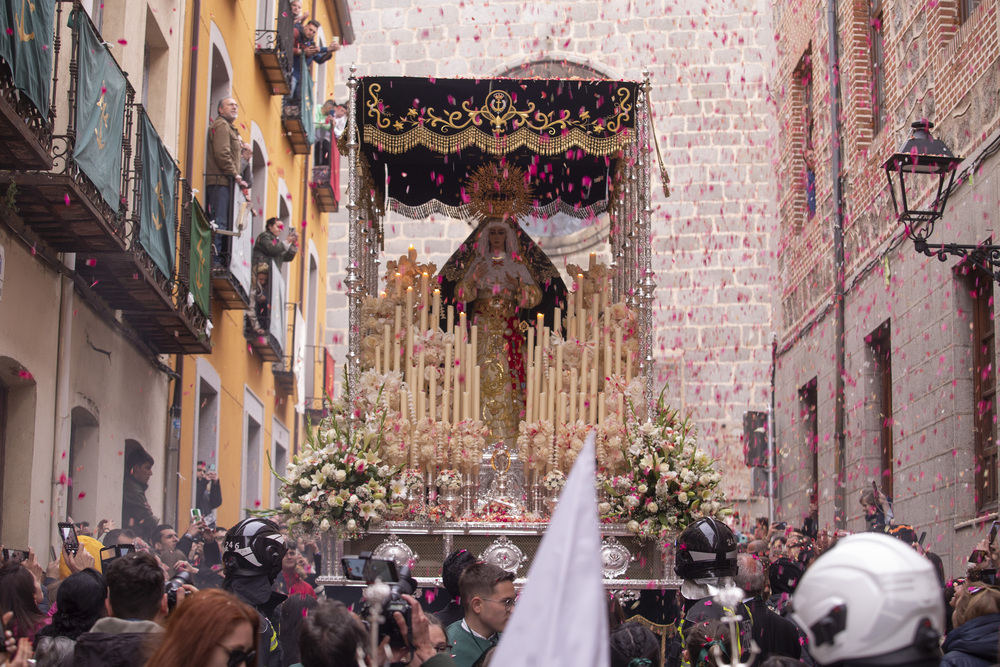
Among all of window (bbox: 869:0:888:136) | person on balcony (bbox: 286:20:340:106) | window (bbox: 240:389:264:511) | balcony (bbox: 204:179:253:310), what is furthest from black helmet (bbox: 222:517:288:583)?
person on balcony (bbox: 286:20:340:106)

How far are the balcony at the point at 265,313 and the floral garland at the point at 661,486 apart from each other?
694cm

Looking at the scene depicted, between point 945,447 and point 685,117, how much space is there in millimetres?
10710

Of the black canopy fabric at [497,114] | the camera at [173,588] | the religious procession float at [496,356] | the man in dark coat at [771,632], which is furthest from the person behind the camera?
the black canopy fabric at [497,114]

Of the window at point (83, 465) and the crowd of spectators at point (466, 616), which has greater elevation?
the window at point (83, 465)

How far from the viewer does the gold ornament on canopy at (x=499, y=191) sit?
34.9 ft

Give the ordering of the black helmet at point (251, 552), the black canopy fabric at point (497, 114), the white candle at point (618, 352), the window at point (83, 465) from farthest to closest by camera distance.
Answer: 1. the window at point (83, 465)
2. the black canopy fabric at point (497, 114)
3. the white candle at point (618, 352)
4. the black helmet at point (251, 552)

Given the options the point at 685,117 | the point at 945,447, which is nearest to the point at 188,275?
the point at 945,447

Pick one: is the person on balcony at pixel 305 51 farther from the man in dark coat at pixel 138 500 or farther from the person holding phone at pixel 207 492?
the man in dark coat at pixel 138 500

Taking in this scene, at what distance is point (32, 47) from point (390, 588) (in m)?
4.71

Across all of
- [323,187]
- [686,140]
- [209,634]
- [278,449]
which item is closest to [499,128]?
[209,634]

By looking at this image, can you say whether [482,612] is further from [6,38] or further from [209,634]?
[6,38]

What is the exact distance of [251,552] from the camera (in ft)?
18.1

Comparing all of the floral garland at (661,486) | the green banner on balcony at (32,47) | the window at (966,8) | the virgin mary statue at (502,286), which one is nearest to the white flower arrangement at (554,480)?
the floral garland at (661,486)

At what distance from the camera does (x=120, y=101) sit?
898 centimetres
